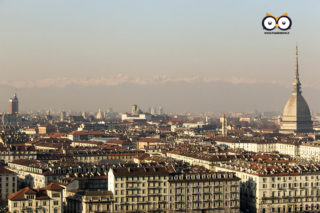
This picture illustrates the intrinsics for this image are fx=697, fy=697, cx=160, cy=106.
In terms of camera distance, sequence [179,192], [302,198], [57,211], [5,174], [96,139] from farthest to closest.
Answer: [96,139], [5,174], [302,198], [179,192], [57,211]

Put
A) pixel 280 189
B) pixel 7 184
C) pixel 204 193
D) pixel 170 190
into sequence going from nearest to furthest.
→ pixel 170 190
pixel 204 193
pixel 280 189
pixel 7 184

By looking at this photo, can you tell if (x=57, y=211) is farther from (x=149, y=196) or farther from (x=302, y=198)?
(x=302, y=198)

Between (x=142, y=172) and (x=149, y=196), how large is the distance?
2700 mm

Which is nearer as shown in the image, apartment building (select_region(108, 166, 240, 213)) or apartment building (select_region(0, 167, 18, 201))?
apartment building (select_region(108, 166, 240, 213))

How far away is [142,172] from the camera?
75.4 m

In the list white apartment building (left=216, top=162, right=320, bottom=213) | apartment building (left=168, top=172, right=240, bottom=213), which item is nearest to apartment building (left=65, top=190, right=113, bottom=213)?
apartment building (left=168, top=172, right=240, bottom=213)

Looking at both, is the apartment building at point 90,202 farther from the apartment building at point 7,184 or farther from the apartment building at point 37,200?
the apartment building at point 7,184

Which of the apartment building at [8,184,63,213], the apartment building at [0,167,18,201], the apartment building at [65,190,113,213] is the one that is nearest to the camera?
the apartment building at [8,184,63,213]

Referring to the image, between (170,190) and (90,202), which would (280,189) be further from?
(90,202)

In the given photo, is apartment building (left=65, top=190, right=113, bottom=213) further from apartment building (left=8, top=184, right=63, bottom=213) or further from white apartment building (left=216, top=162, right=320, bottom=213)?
white apartment building (left=216, top=162, right=320, bottom=213)

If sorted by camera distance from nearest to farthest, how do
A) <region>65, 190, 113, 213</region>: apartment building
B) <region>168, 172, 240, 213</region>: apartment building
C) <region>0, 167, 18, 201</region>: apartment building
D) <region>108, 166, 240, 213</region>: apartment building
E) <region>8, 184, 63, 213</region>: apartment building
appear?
1. <region>8, 184, 63, 213</region>: apartment building
2. <region>65, 190, 113, 213</region>: apartment building
3. <region>108, 166, 240, 213</region>: apartment building
4. <region>168, 172, 240, 213</region>: apartment building
5. <region>0, 167, 18, 201</region>: apartment building

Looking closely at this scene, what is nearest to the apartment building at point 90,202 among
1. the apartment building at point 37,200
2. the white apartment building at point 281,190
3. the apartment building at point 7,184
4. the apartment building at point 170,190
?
the apartment building at point 170,190

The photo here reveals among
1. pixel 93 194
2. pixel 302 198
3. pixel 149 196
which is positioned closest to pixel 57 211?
pixel 93 194

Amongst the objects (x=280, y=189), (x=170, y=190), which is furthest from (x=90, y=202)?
(x=280, y=189)
